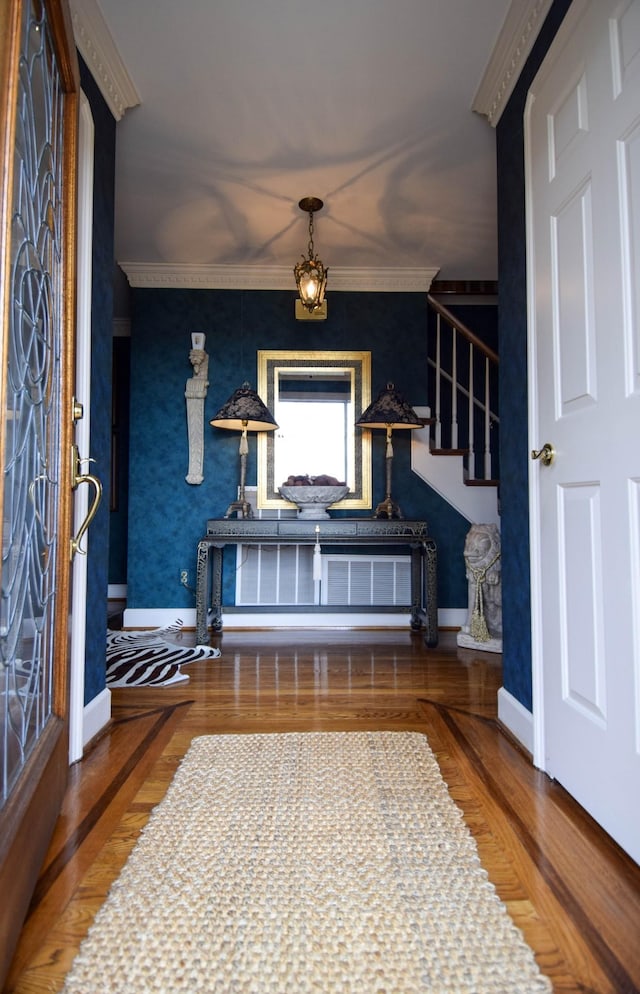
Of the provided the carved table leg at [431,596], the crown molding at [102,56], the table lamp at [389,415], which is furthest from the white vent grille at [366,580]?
the crown molding at [102,56]

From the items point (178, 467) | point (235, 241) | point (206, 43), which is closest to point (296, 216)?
point (235, 241)

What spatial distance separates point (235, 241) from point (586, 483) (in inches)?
120

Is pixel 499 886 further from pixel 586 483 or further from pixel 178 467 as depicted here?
pixel 178 467

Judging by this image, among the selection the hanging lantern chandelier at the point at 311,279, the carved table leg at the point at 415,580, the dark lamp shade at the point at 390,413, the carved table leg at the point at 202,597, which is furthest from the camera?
the carved table leg at the point at 415,580

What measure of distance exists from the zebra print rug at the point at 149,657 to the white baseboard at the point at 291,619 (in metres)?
0.15

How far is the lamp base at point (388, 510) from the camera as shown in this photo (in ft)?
12.6

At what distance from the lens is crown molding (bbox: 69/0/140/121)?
1.85 meters

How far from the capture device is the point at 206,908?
104 cm

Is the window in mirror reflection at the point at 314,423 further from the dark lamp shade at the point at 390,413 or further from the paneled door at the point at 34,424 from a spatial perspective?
the paneled door at the point at 34,424

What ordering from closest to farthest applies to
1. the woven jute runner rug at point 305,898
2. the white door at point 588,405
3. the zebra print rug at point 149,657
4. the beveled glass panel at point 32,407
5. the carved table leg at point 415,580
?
the woven jute runner rug at point 305,898
the beveled glass panel at point 32,407
the white door at point 588,405
the zebra print rug at point 149,657
the carved table leg at point 415,580

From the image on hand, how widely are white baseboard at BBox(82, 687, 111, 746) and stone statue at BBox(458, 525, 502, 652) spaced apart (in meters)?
2.22

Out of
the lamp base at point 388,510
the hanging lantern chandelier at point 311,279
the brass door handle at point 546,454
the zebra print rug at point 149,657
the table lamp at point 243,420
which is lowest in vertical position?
the zebra print rug at point 149,657

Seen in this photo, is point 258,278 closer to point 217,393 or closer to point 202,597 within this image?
point 217,393

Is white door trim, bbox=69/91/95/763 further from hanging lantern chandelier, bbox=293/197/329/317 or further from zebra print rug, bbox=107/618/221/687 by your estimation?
hanging lantern chandelier, bbox=293/197/329/317
